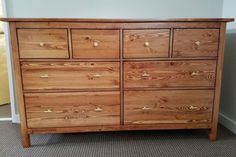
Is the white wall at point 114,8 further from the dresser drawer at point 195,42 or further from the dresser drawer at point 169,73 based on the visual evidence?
the dresser drawer at point 169,73

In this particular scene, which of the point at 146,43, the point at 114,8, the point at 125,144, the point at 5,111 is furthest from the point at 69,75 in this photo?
the point at 5,111

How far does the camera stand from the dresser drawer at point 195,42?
1.45 metres

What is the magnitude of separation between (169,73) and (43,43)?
0.97 metres

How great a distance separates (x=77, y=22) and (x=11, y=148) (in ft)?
3.81

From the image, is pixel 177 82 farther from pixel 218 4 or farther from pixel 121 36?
pixel 218 4

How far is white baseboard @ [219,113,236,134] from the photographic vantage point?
1828mm

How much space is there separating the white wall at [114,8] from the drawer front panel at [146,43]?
574 mm

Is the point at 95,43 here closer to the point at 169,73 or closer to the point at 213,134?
the point at 169,73

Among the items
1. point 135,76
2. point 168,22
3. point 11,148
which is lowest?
point 11,148

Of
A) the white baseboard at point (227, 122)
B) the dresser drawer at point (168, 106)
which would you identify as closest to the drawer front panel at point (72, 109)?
the dresser drawer at point (168, 106)

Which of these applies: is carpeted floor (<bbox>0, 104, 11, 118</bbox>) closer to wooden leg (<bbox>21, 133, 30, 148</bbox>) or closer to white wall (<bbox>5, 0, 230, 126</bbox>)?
wooden leg (<bbox>21, 133, 30, 148</bbox>)

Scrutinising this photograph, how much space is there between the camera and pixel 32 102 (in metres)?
1.49

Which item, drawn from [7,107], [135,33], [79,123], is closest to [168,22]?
[135,33]

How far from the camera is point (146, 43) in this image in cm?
144
